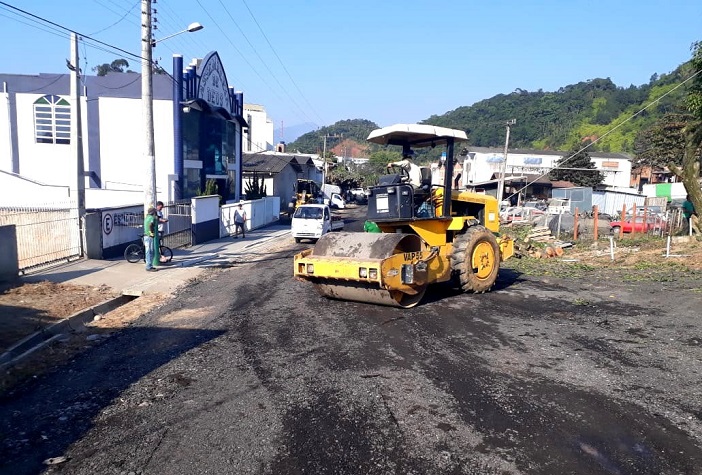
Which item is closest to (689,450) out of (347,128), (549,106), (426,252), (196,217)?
(426,252)

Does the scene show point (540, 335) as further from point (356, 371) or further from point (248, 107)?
point (248, 107)

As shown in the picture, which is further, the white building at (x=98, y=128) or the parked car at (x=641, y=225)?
the white building at (x=98, y=128)

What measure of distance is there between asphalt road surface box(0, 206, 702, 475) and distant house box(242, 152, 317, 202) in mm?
34681

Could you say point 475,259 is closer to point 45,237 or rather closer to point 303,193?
point 45,237

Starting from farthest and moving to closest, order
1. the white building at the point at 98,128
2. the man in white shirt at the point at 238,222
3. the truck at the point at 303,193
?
1. the truck at the point at 303,193
2. the white building at the point at 98,128
3. the man in white shirt at the point at 238,222

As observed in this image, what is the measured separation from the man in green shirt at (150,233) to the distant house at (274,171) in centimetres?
2795

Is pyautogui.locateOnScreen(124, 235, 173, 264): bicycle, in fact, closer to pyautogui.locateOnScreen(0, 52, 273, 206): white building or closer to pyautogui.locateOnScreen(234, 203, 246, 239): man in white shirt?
pyautogui.locateOnScreen(234, 203, 246, 239): man in white shirt

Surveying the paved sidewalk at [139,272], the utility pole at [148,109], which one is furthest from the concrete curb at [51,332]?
the utility pole at [148,109]

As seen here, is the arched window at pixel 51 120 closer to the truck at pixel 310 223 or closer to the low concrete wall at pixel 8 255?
the truck at pixel 310 223

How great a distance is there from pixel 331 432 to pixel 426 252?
17.3 ft

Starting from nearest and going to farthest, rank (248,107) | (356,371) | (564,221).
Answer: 1. (356,371)
2. (564,221)
3. (248,107)

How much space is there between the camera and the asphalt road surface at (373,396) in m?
4.62

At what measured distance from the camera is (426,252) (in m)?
9.89

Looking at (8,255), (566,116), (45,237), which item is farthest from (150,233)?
(566,116)
